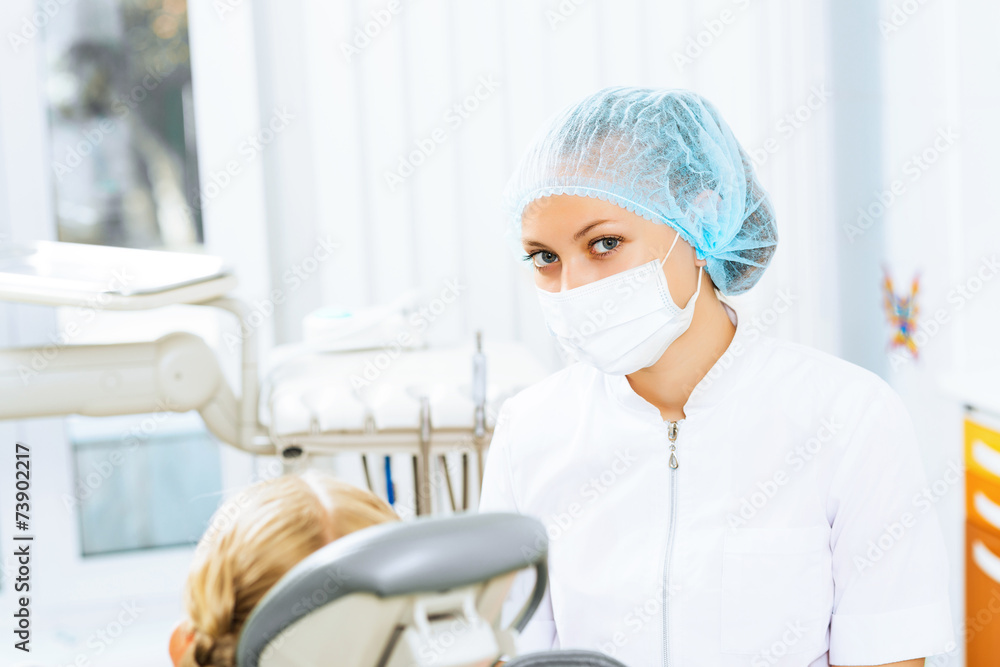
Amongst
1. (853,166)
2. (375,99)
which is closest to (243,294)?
(375,99)

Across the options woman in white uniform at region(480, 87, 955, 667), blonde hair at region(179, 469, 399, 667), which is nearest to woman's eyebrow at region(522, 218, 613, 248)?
woman in white uniform at region(480, 87, 955, 667)

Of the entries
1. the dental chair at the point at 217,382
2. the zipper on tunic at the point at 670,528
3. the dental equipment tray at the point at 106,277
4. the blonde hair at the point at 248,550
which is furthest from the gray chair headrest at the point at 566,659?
the dental equipment tray at the point at 106,277

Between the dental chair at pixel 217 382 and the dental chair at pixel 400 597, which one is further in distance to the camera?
the dental chair at pixel 217 382

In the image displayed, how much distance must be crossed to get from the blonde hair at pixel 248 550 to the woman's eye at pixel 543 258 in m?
0.60

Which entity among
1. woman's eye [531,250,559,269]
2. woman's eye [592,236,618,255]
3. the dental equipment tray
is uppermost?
woman's eye [592,236,618,255]

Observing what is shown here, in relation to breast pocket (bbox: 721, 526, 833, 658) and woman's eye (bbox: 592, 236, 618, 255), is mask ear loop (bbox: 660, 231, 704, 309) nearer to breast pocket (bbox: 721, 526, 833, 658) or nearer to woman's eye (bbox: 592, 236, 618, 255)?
woman's eye (bbox: 592, 236, 618, 255)

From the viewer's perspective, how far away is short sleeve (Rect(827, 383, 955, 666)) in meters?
0.96

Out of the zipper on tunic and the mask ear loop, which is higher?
the mask ear loop

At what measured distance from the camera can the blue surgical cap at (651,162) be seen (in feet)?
3.41

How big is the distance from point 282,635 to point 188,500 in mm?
2352

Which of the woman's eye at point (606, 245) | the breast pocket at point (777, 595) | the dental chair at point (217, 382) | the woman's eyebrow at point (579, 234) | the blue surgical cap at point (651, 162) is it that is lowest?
the breast pocket at point (777, 595)

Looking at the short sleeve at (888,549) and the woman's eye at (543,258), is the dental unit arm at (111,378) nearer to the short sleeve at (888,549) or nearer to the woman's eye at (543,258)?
the woman's eye at (543,258)

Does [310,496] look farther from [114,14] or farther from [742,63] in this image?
[114,14]

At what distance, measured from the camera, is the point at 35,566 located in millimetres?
2219
